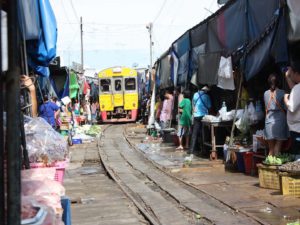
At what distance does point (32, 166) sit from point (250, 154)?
6231mm

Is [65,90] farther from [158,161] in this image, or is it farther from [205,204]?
[205,204]

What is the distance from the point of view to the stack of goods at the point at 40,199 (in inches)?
103

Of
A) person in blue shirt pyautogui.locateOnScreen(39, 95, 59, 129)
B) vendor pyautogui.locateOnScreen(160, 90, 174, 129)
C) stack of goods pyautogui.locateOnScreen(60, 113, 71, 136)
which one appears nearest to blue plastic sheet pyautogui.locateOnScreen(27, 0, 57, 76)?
person in blue shirt pyautogui.locateOnScreen(39, 95, 59, 129)

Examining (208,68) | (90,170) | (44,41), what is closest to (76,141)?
(90,170)

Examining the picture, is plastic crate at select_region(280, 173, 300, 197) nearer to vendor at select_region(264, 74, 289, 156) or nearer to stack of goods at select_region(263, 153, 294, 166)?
stack of goods at select_region(263, 153, 294, 166)

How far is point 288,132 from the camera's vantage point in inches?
348

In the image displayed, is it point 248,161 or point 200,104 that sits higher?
point 200,104

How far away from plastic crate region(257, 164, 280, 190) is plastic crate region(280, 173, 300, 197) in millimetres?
389

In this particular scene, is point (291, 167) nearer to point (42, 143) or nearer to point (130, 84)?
point (42, 143)

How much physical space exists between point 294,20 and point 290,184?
2621mm

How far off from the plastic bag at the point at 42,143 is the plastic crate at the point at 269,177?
4319 millimetres

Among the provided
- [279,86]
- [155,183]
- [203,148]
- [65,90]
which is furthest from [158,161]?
[65,90]

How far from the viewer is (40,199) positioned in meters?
3.02

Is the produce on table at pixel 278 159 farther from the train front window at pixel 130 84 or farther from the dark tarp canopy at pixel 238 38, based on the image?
the train front window at pixel 130 84
